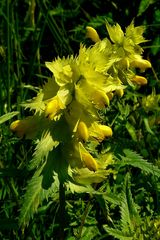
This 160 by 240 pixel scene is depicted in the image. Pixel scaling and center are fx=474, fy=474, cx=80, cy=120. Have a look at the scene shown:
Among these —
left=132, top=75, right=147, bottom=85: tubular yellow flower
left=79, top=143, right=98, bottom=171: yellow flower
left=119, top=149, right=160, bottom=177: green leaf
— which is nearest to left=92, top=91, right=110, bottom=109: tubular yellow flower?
left=79, top=143, right=98, bottom=171: yellow flower

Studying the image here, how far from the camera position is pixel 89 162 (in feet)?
3.16

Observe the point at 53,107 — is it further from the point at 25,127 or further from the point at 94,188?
the point at 94,188

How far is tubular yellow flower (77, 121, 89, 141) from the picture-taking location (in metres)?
0.91

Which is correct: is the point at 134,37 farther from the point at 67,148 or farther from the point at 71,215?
the point at 71,215

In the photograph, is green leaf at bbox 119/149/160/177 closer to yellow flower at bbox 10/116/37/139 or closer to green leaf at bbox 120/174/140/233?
green leaf at bbox 120/174/140/233

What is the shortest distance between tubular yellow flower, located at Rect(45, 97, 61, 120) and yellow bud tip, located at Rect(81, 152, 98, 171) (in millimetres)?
118

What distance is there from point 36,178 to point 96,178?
18 cm

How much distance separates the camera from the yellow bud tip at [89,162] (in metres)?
0.96

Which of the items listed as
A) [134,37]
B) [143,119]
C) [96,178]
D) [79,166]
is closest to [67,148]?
[79,166]

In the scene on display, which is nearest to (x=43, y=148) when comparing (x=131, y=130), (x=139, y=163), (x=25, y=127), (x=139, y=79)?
(x=25, y=127)

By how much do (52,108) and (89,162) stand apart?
146mm

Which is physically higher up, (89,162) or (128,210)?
(89,162)

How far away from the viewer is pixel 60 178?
3.28 ft

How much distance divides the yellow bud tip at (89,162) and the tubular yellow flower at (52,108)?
12 cm
